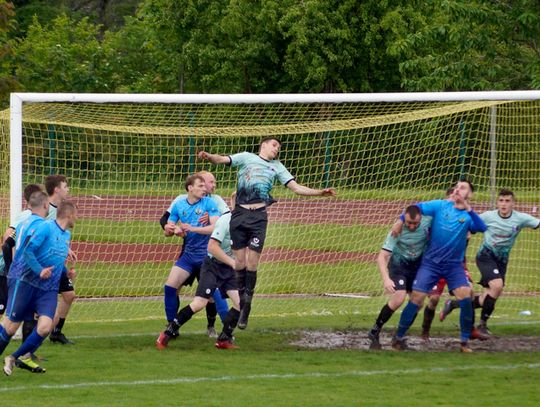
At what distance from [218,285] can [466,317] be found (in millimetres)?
2622

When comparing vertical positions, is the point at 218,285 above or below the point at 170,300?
above

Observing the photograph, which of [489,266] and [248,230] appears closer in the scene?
[248,230]

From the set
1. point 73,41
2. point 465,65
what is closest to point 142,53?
point 73,41

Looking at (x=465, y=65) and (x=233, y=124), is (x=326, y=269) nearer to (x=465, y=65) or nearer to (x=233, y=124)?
(x=233, y=124)

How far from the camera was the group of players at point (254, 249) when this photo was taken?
11055 millimetres

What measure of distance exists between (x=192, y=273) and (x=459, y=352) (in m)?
3.02

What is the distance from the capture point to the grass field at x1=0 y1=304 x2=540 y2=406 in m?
8.94

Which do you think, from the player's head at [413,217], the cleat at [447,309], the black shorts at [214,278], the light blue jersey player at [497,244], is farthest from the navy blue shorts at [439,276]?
the black shorts at [214,278]

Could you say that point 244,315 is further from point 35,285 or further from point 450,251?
point 35,285

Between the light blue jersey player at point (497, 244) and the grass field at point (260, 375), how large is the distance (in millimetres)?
460

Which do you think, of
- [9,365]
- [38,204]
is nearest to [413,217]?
[38,204]

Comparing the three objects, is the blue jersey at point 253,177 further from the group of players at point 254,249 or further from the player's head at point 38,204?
the player's head at point 38,204

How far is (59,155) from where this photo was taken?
60.8 ft

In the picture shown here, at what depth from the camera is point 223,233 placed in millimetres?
11625
